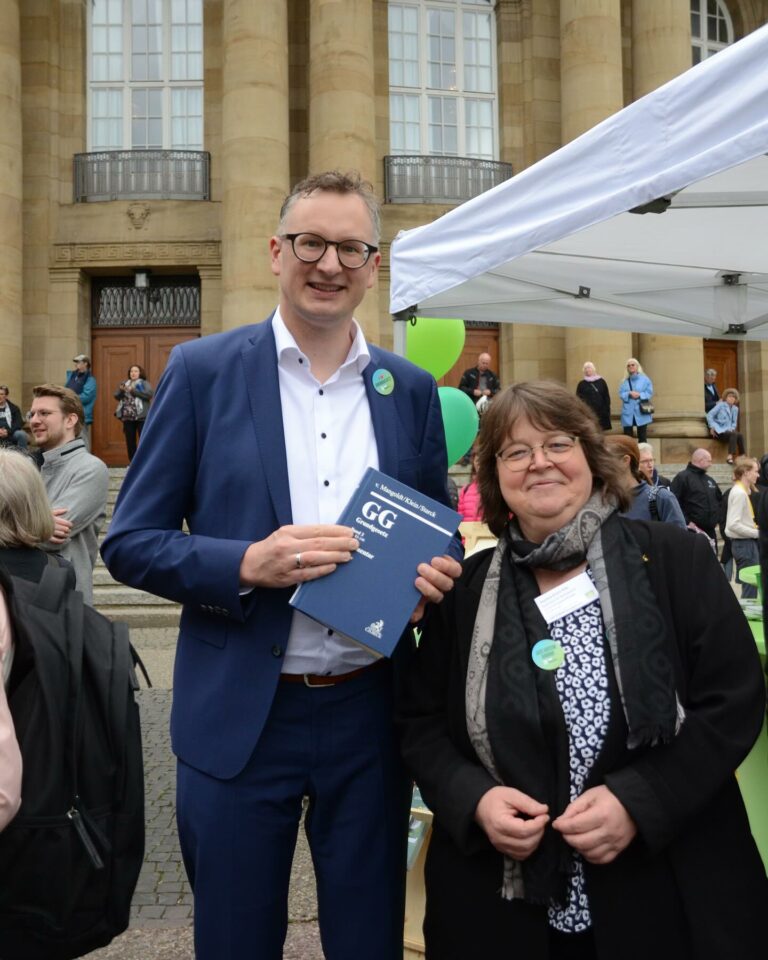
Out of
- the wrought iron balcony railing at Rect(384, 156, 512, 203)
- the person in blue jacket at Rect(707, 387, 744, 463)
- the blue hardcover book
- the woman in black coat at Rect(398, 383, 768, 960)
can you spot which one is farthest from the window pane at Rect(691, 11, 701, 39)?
the blue hardcover book

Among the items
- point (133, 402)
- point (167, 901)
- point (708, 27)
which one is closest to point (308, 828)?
point (167, 901)

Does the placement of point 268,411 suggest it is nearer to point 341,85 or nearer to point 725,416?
point 725,416

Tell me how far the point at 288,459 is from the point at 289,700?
1.70ft

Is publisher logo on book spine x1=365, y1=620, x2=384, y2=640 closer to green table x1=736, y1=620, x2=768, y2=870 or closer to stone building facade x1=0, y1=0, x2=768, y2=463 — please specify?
green table x1=736, y1=620, x2=768, y2=870

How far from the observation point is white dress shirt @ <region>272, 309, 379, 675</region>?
195 cm

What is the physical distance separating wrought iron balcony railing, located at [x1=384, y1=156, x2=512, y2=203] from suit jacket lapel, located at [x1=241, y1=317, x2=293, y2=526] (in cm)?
1737

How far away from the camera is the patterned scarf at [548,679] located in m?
1.82

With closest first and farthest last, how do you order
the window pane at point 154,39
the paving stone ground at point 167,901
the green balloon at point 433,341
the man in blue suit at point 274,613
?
the man in blue suit at point 274,613, the paving stone ground at point 167,901, the green balloon at point 433,341, the window pane at point 154,39

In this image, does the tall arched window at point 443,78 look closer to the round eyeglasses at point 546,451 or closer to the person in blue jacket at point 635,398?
the person in blue jacket at point 635,398

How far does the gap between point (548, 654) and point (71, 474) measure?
11.5 ft

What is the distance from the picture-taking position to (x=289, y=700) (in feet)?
6.37

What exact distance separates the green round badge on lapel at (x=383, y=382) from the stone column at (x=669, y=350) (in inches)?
629

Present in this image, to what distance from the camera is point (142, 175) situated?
1834 centimetres

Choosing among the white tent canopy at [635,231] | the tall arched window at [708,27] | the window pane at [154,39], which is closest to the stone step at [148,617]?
the white tent canopy at [635,231]
